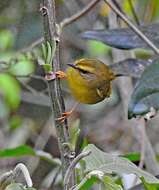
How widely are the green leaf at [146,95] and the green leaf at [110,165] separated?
11.7 inches

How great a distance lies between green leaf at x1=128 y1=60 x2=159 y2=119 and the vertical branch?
1.09 ft

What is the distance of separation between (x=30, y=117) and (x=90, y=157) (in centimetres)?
230

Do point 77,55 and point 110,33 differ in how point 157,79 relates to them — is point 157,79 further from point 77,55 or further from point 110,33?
point 77,55

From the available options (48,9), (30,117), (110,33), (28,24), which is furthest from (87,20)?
(48,9)

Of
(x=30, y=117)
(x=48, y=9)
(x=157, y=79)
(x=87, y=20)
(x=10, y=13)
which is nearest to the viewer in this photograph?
(x=48, y=9)

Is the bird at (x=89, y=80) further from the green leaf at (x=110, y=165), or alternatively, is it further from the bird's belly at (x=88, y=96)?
the green leaf at (x=110, y=165)

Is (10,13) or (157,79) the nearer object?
(157,79)

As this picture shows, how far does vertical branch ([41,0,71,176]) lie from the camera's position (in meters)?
1.07

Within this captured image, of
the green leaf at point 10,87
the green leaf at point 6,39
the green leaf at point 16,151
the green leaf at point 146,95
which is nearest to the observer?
the green leaf at point 146,95

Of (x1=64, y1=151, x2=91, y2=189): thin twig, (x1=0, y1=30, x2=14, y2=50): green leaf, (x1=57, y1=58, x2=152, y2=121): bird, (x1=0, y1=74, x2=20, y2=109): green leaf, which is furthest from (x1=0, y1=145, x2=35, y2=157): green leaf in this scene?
(x1=0, y1=30, x2=14, y2=50): green leaf

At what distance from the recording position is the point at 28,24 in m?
3.24

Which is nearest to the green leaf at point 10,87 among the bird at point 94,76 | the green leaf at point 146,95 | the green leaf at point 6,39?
the green leaf at point 6,39

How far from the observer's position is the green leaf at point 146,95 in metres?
1.41

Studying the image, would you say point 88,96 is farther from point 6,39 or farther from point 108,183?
point 6,39
